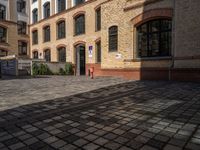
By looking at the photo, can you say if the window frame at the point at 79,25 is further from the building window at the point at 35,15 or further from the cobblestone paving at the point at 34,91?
the cobblestone paving at the point at 34,91

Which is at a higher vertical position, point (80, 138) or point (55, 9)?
point (55, 9)

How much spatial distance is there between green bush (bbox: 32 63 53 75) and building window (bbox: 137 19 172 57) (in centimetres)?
1117

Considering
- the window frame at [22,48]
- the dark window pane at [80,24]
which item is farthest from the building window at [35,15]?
the dark window pane at [80,24]

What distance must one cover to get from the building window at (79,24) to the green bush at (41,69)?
5.20 meters

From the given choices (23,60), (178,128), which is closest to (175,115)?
(178,128)

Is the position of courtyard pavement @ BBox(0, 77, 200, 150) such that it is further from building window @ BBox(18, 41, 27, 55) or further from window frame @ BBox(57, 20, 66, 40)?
building window @ BBox(18, 41, 27, 55)

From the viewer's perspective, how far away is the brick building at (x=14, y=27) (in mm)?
26500

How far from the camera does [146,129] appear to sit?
11.4 feet

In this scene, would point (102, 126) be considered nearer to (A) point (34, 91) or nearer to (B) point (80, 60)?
(A) point (34, 91)

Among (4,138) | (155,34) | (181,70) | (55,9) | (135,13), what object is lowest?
(4,138)

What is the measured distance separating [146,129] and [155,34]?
31.3ft

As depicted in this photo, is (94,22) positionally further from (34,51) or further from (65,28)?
(34,51)

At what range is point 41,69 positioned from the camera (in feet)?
65.0

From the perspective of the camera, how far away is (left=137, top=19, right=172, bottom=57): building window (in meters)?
11.4
